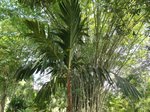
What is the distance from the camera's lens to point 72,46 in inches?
136

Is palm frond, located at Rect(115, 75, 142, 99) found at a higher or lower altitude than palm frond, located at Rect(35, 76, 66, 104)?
lower

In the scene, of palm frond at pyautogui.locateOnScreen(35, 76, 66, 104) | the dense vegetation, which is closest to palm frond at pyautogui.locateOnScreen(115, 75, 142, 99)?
the dense vegetation

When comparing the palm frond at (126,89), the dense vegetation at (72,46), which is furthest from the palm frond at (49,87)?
the palm frond at (126,89)

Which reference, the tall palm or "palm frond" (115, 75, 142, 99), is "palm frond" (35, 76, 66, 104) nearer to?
the tall palm

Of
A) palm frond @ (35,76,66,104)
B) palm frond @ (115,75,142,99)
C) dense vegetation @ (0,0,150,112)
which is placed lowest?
palm frond @ (115,75,142,99)

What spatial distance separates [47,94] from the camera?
418cm

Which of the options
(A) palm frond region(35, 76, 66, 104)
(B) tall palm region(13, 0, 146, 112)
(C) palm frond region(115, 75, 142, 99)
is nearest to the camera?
(B) tall palm region(13, 0, 146, 112)

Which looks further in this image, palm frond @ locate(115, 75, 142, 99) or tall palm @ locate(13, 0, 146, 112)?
palm frond @ locate(115, 75, 142, 99)

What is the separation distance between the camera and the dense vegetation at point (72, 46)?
341 centimetres

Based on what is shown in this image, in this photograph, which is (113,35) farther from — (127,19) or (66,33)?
(66,33)

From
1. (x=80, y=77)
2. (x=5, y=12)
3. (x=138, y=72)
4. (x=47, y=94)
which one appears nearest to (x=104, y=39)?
(x=80, y=77)

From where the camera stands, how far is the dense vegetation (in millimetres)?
3408

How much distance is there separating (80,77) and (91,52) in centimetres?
74

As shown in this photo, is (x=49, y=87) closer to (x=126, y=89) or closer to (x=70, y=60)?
(x=70, y=60)
